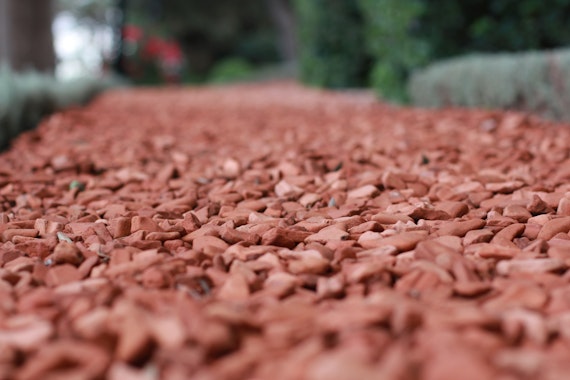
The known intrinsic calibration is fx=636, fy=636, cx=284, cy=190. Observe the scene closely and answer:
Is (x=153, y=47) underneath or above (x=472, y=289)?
above

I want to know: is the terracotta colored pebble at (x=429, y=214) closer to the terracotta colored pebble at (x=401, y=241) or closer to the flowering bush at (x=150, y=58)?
the terracotta colored pebble at (x=401, y=241)

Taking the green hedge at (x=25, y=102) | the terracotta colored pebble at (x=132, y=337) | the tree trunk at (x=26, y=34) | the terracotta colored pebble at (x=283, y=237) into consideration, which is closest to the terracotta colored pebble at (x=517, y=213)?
the terracotta colored pebble at (x=283, y=237)

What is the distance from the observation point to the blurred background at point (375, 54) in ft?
14.4

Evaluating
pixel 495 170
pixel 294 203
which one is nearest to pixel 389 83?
pixel 495 170

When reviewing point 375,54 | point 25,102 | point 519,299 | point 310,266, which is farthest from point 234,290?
point 375,54

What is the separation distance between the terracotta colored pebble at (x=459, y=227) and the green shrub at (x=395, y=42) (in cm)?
410

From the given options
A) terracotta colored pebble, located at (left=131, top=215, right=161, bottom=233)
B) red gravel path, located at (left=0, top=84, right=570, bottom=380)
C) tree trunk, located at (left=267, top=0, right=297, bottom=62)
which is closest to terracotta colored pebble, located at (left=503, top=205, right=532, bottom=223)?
red gravel path, located at (left=0, top=84, right=570, bottom=380)

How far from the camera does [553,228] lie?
1.80 m

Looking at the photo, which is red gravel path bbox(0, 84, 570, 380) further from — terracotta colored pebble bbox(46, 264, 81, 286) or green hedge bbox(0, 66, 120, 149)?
green hedge bbox(0, 66, 120, 149)

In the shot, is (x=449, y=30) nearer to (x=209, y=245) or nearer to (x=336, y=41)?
(x=336, y=41)

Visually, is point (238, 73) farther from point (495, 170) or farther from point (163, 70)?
point (495, 170)

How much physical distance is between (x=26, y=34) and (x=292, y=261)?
320 inches

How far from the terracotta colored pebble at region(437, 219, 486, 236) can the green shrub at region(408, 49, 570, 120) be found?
7.60ft

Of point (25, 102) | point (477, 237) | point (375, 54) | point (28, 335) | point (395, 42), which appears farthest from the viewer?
point (375, 54)
